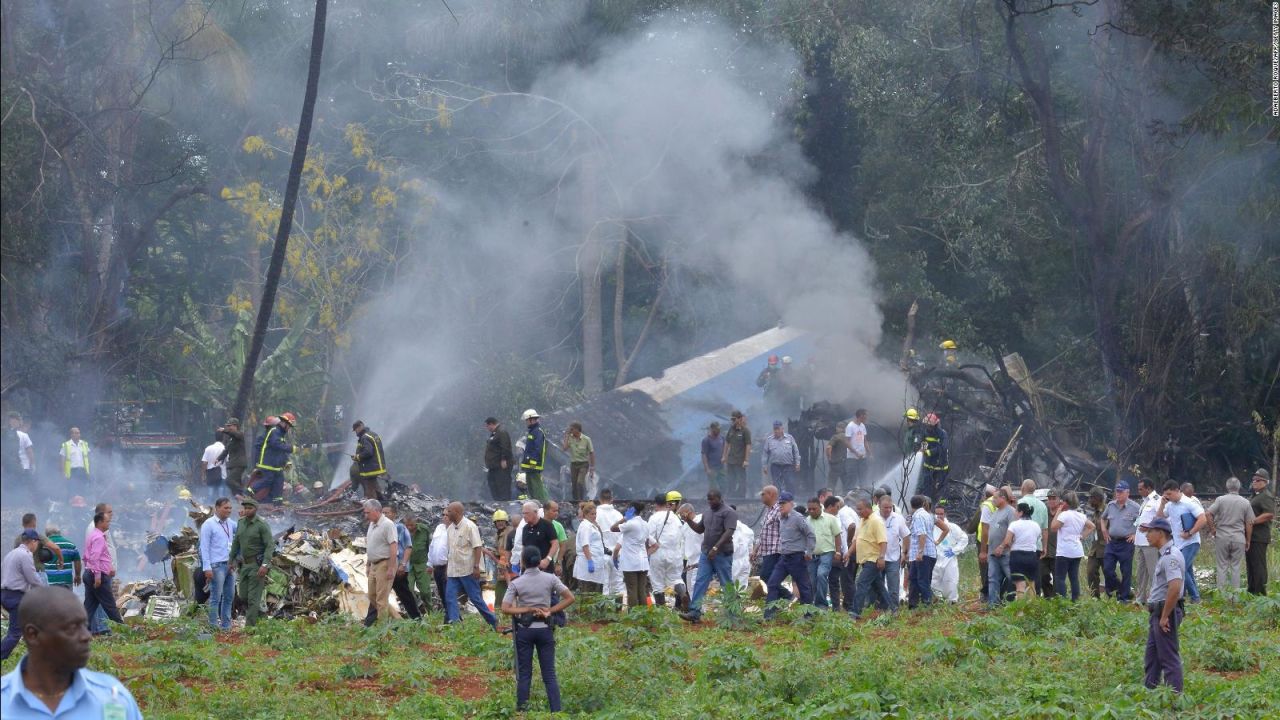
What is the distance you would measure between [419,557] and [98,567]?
3219mm

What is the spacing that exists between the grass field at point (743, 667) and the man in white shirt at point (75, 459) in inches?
241

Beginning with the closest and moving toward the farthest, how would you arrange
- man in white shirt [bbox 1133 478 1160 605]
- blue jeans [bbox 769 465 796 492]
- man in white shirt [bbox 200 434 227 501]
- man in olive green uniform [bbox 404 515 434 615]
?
man in white shirt [bbox 1133 478 1160 605] < man in olive green uniform [bbox 404 515 434 615] < man in white shirt [bbox 200 434 227 501] < blue jeans [bbox 769 465 796 492]

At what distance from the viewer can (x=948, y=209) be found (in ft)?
91.8

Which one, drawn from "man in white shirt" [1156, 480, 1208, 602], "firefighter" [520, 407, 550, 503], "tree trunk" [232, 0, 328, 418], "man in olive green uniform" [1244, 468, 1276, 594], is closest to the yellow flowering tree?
"firefighter" [520, 407, 550, 503]

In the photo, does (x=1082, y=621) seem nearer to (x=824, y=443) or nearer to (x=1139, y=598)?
(x=1139, y=598)

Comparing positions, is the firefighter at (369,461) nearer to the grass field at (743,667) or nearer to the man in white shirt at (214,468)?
the man in white shirt at (214,468)

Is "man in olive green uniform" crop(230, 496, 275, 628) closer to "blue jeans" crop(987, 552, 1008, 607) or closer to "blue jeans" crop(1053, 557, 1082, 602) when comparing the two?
"blue jeans" crop(987, 552, 1008, 607)

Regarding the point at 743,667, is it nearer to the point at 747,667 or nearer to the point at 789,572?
the point at 747,667

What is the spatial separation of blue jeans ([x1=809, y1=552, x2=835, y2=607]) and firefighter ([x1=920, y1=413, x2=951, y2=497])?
656cm

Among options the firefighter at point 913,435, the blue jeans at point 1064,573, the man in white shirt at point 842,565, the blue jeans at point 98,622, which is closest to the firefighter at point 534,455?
the firefighter at point 913,435

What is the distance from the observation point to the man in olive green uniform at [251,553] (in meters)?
13.9

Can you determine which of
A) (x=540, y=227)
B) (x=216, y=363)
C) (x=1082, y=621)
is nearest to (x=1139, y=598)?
(x=1082, y=621)

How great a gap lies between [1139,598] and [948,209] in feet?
47.6

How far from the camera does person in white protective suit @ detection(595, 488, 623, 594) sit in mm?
15391
